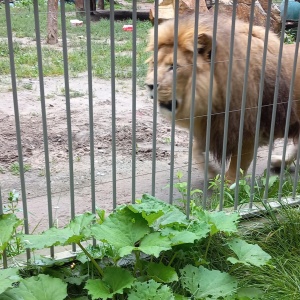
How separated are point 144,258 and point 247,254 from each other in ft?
1.88

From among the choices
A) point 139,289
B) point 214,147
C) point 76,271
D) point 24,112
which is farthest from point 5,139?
point 139,289

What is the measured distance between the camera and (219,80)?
148 inches

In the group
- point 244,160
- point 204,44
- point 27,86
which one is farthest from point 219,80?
point 27,86

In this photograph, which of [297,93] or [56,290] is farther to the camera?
[297,93]

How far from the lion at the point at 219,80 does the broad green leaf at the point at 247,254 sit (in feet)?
2.98

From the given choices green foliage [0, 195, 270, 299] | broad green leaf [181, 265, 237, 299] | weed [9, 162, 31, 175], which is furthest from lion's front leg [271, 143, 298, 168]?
weed [9, 162, 31, 175]

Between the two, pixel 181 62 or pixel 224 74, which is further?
pixel 224 74

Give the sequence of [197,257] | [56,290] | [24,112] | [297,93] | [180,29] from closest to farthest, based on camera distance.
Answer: [56,290] → [197,257] → [180,29] → [297,93] → [24,112]

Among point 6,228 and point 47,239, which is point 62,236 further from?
point 6,228

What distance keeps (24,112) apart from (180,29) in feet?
10.0

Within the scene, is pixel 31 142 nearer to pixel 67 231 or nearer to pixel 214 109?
pixel 214 109

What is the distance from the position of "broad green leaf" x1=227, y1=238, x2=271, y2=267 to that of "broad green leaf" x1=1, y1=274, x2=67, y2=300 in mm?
894

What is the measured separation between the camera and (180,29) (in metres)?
3.65

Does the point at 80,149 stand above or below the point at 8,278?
below
